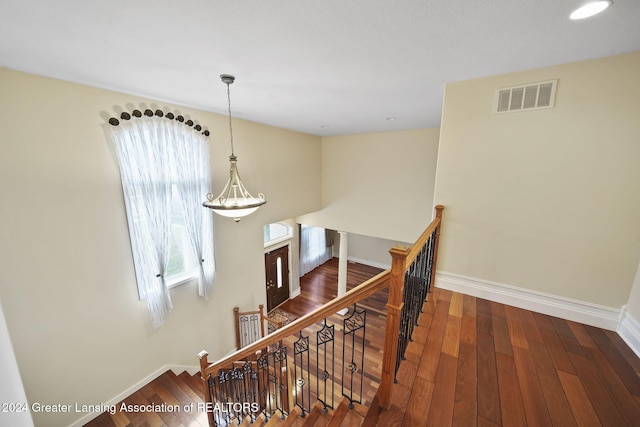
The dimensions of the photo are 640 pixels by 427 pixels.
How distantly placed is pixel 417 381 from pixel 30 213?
11.5ft

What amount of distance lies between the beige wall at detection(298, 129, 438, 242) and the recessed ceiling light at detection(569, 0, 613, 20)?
3.32m

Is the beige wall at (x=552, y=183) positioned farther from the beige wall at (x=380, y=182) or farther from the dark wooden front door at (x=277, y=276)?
the dark wooden front door at (x=277, y=276)

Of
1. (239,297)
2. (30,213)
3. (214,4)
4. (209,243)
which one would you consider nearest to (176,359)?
(239,297)

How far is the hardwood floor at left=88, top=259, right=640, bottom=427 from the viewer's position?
135 centimetres

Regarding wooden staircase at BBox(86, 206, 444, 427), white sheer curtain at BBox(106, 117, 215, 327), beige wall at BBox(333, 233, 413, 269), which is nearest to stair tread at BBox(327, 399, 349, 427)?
wooden staircase at BBox(86, 206, 444, 427)

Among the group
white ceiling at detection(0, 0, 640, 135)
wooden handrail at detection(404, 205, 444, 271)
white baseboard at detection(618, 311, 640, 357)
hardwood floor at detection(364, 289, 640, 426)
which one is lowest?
hardwood floor at detection(364, 289, 640, 426)

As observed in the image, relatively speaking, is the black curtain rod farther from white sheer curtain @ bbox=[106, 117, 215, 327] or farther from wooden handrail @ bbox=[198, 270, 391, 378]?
wooden handrail @ bbox=[198, 270, 391, 378]

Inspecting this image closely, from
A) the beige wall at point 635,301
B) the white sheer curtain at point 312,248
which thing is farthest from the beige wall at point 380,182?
the beige wall at point 635,301

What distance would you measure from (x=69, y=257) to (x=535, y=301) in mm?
4661

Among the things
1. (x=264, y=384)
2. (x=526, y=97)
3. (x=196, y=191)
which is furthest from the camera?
(x=196, y=191)

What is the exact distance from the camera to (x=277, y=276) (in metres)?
6.66

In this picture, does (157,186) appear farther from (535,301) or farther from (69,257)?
(535,301)

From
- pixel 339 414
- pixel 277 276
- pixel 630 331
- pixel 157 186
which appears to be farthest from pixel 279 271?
pixel 630 331

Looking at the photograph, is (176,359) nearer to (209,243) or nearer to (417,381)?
(209,243)
